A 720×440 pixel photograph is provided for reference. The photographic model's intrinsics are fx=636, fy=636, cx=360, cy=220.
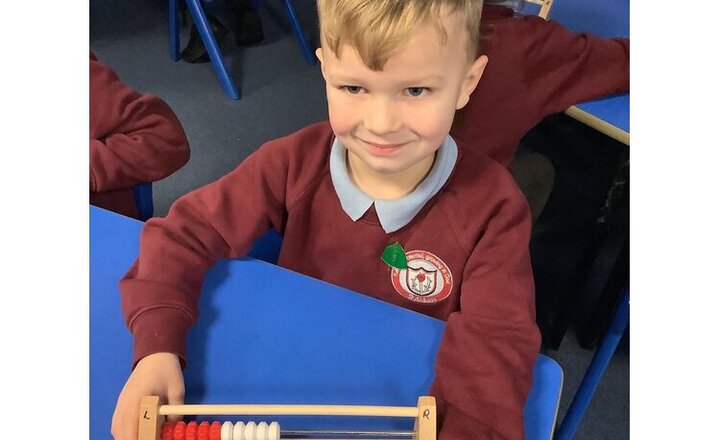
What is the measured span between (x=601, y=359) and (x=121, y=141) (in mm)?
961

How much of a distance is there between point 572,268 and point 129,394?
4.44 feet

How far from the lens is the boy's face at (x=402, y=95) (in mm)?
664

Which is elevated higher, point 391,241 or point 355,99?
point 355,99

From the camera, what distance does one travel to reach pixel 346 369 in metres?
0.75

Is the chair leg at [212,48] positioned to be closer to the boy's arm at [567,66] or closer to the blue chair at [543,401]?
the boy's arm at [567,66]

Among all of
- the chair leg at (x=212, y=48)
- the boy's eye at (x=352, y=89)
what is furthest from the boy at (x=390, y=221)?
the chair leg at (x=212, y=48)

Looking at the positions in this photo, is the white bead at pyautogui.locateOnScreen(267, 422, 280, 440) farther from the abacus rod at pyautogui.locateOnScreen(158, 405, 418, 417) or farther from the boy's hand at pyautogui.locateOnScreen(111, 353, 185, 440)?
the boy's hand at pyautogui.locateOnScreen(111, 353, 185, 440)

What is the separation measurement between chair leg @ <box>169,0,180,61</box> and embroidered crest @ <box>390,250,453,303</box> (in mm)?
1767

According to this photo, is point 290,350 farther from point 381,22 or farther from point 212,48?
point 212,48

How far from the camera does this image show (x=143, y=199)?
1.27 meters

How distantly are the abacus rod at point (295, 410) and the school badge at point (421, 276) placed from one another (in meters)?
0.24

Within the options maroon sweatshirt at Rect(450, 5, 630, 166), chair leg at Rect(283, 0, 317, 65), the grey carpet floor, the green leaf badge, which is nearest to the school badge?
the green leaf badge

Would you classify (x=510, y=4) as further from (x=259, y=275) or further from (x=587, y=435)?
(x=587, y=435)

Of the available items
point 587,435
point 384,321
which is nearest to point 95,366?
point 384,321
